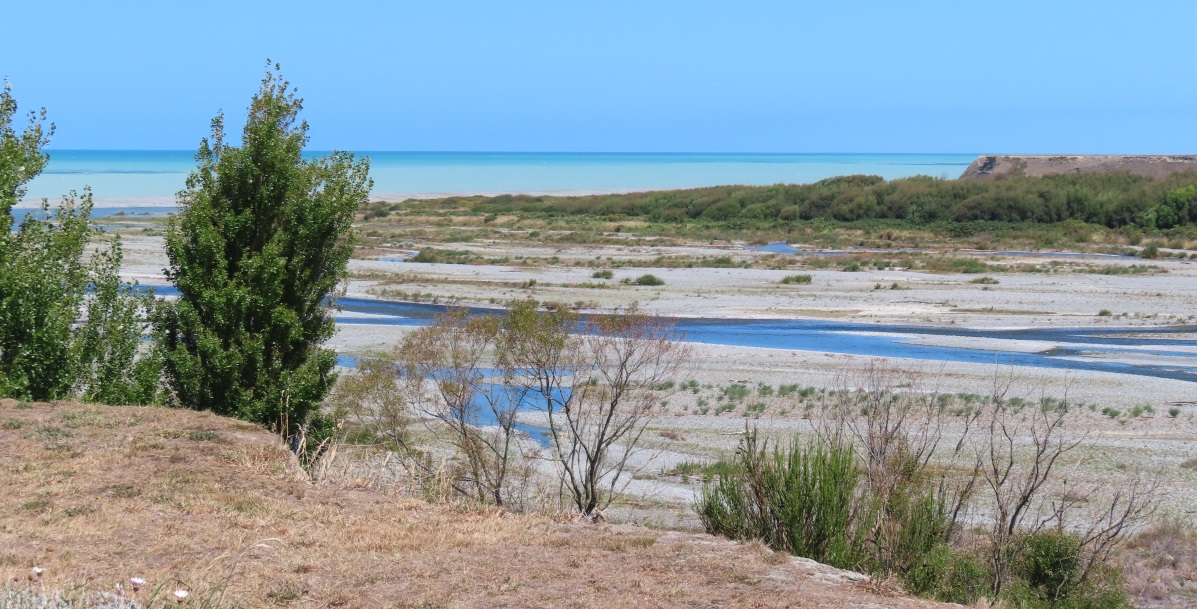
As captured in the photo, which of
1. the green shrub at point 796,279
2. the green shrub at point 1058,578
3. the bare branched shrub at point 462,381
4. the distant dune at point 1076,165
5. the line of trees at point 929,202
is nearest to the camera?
the green shrub at point 1058,578

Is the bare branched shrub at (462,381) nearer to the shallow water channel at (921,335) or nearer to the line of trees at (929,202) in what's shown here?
the shallow water channel at (921,335)

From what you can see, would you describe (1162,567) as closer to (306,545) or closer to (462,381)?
(462,381)

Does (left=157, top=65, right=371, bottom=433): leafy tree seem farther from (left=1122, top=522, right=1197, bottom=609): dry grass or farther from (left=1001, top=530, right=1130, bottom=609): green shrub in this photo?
(left=1122, top=522, right=1197, bottom=609): dry grass

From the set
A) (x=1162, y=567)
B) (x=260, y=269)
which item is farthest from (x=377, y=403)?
(x=1162, y=567)

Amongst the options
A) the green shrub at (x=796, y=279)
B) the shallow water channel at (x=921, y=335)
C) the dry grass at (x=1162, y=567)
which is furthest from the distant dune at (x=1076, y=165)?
the dry grass at (x=1162, y=567)

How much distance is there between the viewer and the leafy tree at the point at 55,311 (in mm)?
14500

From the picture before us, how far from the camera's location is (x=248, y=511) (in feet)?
32.4

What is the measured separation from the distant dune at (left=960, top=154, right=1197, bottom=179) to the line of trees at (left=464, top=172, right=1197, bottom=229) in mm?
9245

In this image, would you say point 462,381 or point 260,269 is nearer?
point 260,269

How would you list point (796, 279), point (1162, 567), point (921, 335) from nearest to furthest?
point (1162, 567), point (921, 335), point (796, 279)

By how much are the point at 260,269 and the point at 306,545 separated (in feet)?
22.4

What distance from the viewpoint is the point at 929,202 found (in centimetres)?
9506

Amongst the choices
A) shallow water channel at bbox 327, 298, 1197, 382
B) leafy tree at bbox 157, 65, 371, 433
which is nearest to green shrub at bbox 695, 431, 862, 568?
leafy tree at bbox 157, 65, 371, 433

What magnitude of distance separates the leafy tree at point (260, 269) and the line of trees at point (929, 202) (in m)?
81.1
